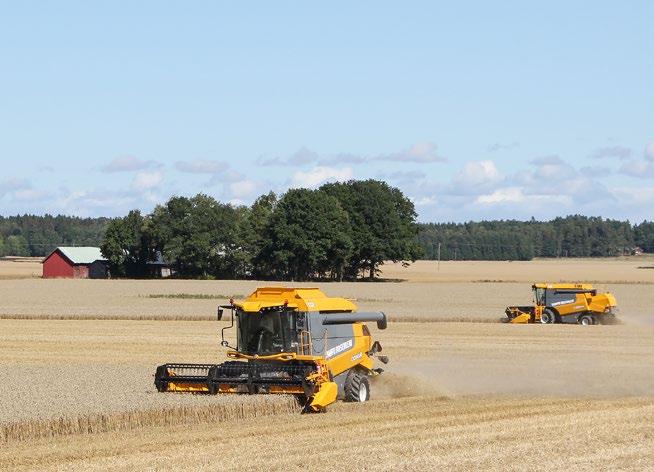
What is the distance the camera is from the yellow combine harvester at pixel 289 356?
22.5 metres

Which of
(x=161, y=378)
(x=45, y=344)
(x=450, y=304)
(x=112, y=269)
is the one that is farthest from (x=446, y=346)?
(x=112, y=269)

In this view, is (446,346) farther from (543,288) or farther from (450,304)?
(450,304)

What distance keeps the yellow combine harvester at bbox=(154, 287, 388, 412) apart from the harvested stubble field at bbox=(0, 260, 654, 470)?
562mm

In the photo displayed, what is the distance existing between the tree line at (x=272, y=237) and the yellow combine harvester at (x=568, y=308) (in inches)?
2359

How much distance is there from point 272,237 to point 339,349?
90213 mm

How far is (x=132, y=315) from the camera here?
5553 centimetres

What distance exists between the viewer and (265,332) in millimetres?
23906

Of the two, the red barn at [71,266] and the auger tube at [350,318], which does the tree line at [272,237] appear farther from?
the auger tube at [350,318]

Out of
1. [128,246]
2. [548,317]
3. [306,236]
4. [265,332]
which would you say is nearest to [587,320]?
[548,317]

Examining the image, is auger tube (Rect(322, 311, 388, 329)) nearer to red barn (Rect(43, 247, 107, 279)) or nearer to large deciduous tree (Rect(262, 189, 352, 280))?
large deciduous tree (Rect(262, 189, 352, 280))

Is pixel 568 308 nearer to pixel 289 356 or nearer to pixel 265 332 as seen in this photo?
pixel 265 332

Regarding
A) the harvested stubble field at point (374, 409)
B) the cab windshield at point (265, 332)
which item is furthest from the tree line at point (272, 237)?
the cab windshield at point (265, 332)

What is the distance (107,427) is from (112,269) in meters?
105

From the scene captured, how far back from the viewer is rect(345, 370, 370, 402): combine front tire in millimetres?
24297
